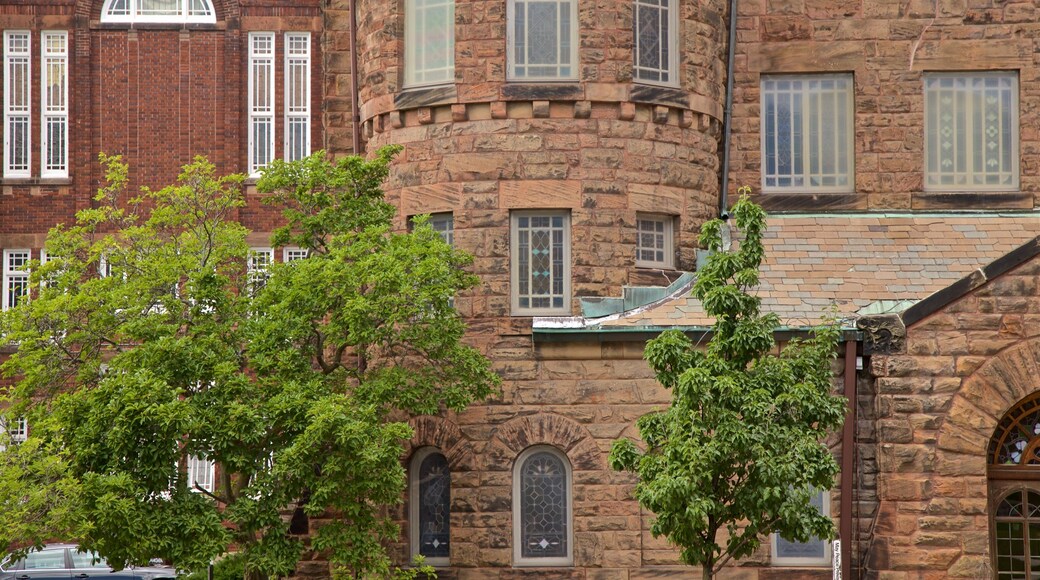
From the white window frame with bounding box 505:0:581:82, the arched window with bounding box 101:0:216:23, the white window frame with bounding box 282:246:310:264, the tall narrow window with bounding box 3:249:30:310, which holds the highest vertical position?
the arched window with bounding box 101:0:216:23

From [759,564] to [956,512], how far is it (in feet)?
9.40

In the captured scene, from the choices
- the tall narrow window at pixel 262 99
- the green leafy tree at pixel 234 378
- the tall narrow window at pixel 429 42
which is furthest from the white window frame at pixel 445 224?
the tall narrow window at pixel 262 99

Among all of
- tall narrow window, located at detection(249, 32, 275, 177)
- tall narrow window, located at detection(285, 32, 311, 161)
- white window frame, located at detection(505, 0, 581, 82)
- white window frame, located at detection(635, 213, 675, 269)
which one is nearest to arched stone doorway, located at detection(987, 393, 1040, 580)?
white window frame, located at detection(635, 213, 675, 269)

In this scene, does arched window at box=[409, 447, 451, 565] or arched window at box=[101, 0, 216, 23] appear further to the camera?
arched window at box=[101, 0, 216, 23]

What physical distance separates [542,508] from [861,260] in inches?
230

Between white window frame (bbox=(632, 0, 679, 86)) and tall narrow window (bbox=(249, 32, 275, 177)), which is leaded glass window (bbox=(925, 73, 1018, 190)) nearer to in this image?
white window frame (bbox=(632, 0, 679, 86))

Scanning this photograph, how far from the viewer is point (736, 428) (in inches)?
661

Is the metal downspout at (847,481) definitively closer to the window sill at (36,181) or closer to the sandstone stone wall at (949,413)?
the sandstone stone wall at (949,413)

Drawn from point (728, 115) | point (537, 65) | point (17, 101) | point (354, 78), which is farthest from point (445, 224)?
point (17, 101)

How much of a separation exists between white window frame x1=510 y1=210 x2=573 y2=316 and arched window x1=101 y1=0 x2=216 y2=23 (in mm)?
9697

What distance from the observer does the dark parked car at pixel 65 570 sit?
24.9 m

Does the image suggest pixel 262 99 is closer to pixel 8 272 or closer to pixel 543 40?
pixel 8 272

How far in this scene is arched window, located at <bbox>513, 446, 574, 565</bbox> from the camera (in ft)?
71.1

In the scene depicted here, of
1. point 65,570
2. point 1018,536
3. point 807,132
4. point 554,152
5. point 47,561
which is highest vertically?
point 807,132
